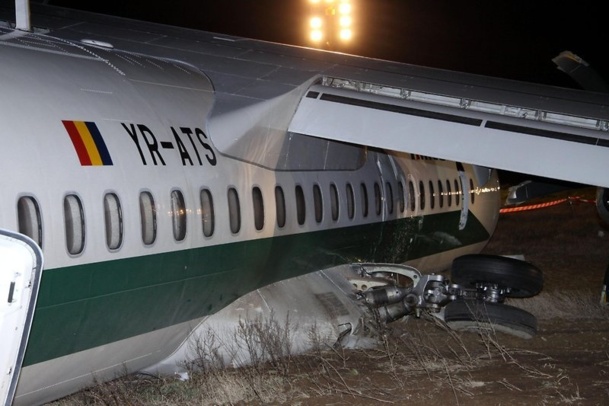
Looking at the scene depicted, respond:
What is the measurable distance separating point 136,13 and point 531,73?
22.8 m

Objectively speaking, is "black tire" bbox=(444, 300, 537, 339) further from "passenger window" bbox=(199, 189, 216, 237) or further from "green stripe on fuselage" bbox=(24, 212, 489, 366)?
"passenger window" bbox=(199, 189, 216, 237)

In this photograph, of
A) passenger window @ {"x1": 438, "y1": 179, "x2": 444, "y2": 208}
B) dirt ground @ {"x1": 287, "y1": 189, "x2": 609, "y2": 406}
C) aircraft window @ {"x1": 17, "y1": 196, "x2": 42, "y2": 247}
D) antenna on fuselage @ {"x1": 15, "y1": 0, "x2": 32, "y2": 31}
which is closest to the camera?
aircraft window @ {"x1": 17, "y1": 196, "x2": 42, "y2": 247}

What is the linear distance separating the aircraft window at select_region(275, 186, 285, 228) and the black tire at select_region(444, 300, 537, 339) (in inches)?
107

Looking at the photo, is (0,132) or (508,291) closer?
(0,132)

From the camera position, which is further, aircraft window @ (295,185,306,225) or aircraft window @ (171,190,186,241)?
aircraft window @ (295,185,306,225)

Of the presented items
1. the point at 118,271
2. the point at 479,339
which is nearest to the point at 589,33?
the point at 479,339

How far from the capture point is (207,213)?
399 inches

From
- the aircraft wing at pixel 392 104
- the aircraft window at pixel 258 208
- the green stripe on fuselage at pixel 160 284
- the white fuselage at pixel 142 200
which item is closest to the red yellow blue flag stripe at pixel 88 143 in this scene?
the white fuselage at pixel 142 200

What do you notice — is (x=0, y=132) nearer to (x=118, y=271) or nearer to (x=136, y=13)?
(x=118, y=271)

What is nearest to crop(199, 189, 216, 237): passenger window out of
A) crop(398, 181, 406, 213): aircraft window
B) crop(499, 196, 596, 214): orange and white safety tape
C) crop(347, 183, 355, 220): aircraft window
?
crop(347, 183, 355, 220): aircraft window

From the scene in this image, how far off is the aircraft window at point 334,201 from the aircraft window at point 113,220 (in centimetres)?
436

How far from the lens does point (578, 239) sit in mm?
25594

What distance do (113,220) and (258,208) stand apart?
2.55 meters

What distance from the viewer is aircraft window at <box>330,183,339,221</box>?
12836 millimetres
